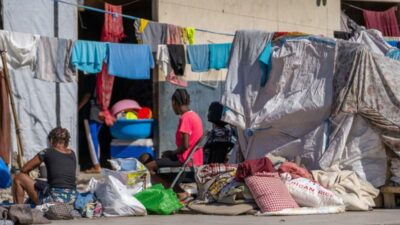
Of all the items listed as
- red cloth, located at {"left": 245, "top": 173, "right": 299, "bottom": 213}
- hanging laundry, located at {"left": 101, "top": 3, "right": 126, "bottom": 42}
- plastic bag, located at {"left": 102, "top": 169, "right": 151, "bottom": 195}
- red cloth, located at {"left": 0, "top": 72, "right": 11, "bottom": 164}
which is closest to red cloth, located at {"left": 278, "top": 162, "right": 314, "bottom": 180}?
red cloth, located at {"left": 245, "top": 173, "right": 299, "bottom": 213}

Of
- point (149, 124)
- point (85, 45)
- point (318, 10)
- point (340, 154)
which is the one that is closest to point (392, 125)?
point (340, 154)

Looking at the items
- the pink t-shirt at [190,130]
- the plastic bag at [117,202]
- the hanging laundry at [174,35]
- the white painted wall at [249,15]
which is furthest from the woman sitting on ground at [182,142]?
the white painted wall at [249,15]

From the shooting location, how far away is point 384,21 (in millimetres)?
18328

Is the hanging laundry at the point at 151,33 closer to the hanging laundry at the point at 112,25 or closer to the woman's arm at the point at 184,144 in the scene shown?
the hanging laundry at the point at 112,25

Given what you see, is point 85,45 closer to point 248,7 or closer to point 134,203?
point 134,203

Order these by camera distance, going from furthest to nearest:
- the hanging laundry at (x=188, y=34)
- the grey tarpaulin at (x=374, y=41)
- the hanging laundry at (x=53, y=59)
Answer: the hanging laundry at (x=188, y=34)
the hanging laundry at (x=53, y=59)
the grey tarpaulin at (x=374, y=41)

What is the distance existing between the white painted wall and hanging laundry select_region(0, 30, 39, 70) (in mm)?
3488

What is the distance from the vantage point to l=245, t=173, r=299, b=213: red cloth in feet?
34.9

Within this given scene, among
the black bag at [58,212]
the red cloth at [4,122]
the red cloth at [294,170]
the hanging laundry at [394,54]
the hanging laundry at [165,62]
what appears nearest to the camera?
the black bag at [58,212]

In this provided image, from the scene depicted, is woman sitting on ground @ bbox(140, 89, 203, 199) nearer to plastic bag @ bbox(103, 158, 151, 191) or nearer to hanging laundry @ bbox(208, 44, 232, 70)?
plastic bag @ bbox(103, 158, 151, 191)

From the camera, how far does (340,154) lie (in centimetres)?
1143

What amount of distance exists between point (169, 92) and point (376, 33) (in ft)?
14.6

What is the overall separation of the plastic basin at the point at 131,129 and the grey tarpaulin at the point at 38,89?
0.94m

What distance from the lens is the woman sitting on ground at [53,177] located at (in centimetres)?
1061
